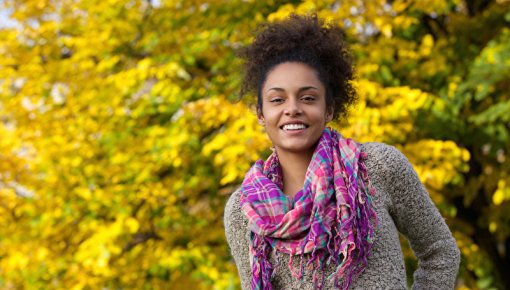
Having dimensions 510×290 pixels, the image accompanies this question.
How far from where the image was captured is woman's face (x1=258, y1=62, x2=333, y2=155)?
1893mm

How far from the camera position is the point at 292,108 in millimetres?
1879

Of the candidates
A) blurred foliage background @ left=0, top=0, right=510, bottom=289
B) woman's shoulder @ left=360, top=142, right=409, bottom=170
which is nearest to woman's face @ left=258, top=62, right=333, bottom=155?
woman's shoulder @ left=360, top=142, right=409, bottom=170

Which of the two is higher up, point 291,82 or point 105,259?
point 291,82

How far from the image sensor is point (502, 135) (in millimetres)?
5371

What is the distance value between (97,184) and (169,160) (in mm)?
647

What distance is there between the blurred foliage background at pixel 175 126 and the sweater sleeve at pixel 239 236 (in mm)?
2523

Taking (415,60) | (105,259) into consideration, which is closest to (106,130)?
(105,259)

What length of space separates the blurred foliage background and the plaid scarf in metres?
2.65

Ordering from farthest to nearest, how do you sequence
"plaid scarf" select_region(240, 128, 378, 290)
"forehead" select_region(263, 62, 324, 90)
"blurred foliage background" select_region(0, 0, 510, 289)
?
"blurred foliage background" select_region(0, 0, 510, 289) → "forehead" select_region(263, 62, 324, 90) → "plaid scarf" select_region(240, 128, 378, 290)

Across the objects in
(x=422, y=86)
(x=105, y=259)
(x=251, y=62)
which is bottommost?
(x=105, y=259)

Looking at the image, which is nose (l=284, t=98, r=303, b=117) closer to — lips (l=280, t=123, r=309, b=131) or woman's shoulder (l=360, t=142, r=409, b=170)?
lips (l=280, t=123, r=309, b=131)

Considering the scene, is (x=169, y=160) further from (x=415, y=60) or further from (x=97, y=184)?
(x=415, y=60)

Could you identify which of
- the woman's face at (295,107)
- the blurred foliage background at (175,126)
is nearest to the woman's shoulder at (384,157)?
the woman's face at (295,107)

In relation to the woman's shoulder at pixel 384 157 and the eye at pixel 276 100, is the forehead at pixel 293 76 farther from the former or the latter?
the woman's shoulder at pixel 384 157
